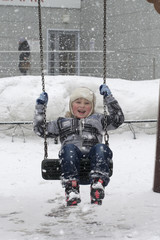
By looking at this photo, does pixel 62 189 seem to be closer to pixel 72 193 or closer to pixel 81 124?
pixel 81 124

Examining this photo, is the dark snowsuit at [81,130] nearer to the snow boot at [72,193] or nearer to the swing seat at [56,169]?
the swing seat at [56,169]

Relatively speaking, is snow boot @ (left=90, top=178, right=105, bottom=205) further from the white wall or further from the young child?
the white wall

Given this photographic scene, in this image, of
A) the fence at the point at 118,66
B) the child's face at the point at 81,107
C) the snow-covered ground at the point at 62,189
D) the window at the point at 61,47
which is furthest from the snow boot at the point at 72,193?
the window at the point at 61,47

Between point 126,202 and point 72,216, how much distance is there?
2.46 feet

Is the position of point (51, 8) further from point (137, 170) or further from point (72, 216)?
point (72, 216)

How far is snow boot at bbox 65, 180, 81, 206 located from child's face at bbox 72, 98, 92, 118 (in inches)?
30.4

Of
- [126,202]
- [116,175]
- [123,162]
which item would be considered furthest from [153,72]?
[126,202]

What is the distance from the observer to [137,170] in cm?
691

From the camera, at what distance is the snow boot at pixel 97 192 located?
3875 millimetres

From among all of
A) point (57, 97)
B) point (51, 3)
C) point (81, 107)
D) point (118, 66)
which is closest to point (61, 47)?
point (51, 3)

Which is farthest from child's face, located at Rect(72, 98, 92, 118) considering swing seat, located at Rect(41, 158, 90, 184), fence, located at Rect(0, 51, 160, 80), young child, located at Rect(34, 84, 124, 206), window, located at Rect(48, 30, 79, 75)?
window, located at Rect(48, 30, 79, 75)

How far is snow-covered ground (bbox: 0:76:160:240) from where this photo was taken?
4.06 m

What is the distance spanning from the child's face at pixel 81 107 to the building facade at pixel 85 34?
9781 mm

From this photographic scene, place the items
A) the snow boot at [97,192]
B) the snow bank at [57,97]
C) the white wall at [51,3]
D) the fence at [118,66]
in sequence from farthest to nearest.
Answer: the white wall at [51,3]
the fence at [118,66]
the snow bank at [57,97]
the snow boot at [97,192]
